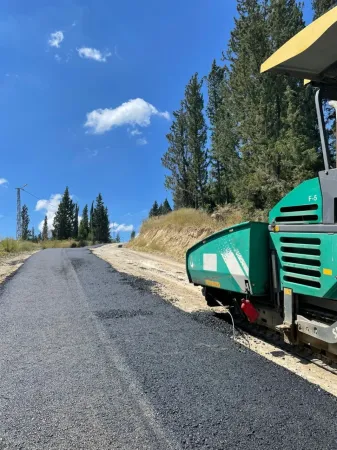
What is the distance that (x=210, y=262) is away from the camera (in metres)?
5.34

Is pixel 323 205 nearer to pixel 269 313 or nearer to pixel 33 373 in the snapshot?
pixel 269 313

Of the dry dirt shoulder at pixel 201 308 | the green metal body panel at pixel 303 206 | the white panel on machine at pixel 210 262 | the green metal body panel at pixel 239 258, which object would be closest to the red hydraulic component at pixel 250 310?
the green metal body panel at pixel 239 258

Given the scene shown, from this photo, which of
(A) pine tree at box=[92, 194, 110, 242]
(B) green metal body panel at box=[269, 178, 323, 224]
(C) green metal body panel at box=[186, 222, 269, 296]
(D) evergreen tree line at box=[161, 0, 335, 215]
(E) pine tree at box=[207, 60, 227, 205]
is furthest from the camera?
(A) pine tree at box=[92, 194, 110, 242]

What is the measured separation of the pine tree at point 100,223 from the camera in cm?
9321

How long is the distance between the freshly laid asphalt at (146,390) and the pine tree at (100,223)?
8840 cm

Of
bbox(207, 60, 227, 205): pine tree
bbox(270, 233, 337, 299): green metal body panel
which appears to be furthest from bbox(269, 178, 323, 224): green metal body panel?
bbox(207, 60, 227, 205): pine tree

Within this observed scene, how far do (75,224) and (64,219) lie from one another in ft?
47.9

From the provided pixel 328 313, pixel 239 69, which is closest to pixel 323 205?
pixel 328 313

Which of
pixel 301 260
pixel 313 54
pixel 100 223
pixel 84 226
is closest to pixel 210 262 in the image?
pixel 301 260

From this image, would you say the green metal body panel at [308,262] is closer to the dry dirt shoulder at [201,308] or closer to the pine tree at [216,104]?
the dry dirt shoulder at [201,308]

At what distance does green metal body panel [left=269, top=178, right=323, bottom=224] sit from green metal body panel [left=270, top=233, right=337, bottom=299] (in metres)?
0.16

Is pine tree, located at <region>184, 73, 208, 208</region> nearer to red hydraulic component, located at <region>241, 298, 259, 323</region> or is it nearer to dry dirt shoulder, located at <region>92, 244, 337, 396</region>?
dry dirt shoulder, located at <region>92, 244, 337, 396</region>

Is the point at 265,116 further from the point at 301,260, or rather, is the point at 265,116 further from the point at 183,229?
the point at 301,260

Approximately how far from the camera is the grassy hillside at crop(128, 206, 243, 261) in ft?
65.1
